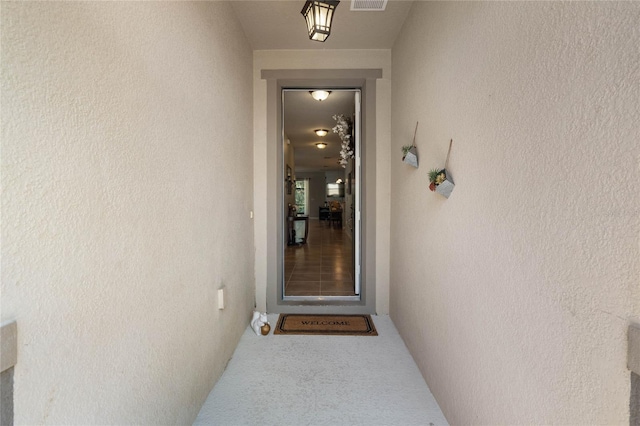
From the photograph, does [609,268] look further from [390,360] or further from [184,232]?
[390,360]

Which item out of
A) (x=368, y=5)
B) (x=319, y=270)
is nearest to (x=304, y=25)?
(x=368, y=5)

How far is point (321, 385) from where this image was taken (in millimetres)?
1822

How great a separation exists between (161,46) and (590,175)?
1.55 m

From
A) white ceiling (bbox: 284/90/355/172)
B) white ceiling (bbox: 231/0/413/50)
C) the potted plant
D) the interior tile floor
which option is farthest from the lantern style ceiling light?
the interior tile floor

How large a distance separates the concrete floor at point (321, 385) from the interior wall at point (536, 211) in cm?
23

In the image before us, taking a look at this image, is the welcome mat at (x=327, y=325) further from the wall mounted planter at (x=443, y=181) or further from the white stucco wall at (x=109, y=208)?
the wall mounted planter at (x=443, y=181)

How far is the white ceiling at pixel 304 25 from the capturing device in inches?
86.0

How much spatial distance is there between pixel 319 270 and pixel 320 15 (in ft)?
11.9

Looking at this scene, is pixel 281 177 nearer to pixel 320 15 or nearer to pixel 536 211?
pixel 320 15

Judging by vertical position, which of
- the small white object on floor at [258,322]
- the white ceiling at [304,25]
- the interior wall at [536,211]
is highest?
the white ceiling at [304,25]

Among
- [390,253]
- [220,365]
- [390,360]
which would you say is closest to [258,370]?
[220,365]

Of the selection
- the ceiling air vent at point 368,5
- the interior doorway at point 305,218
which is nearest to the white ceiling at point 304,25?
the ceiling air vent at point 368,5

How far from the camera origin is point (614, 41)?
659mm

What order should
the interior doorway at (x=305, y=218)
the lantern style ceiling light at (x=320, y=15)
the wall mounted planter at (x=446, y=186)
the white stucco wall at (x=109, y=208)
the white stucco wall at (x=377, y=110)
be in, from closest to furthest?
the white stucco wall at (x=109, y=208) → the wall mounted planter at (x=446, y=186) → the lantern style ceiling light at (x=320, y=15) → the white stucco wall at (x=377, y=110) → the interior doorway at (x=305, y=218)
